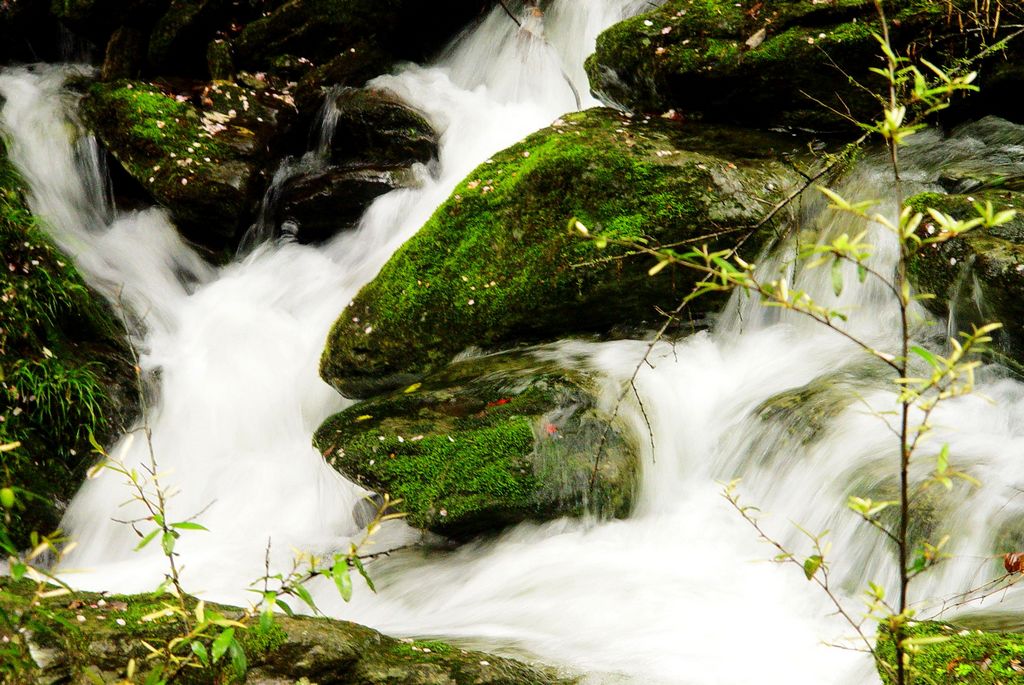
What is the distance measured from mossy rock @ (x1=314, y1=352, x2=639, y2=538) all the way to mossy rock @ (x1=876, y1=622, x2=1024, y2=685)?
2194 millimetres

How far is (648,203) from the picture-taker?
220 inches

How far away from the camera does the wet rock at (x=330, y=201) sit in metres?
8.14

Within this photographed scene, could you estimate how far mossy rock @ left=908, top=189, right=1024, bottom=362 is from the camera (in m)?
4.45

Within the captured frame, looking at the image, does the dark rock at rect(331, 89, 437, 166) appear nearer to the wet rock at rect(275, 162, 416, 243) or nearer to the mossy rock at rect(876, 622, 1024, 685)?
the wet rock at rect(275, 162, 416, 243)

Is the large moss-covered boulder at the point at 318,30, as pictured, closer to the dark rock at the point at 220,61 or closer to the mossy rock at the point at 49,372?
the dark rock at the point at 220,61

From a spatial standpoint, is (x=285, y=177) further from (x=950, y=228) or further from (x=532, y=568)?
(x=950, y=228)

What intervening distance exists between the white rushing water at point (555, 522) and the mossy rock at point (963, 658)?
0.60 metres

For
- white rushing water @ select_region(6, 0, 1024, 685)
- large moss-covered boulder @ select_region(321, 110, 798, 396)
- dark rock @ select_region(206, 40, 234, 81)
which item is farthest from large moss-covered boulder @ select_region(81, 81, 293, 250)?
large moss-covered boulder @ select_region(321, 110, 798, 396)

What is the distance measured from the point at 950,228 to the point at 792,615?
275 cm

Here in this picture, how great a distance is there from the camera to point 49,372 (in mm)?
5973

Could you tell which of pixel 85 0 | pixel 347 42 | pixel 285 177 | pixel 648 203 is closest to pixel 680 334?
pixel 648 203

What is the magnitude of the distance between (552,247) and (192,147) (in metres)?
4.07

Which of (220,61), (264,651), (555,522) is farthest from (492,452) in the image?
(220,61)

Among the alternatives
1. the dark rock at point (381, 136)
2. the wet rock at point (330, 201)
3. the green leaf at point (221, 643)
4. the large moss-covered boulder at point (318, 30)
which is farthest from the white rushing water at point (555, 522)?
the large moss-covered boulder at point (318, 30)
